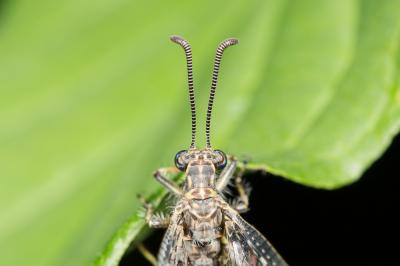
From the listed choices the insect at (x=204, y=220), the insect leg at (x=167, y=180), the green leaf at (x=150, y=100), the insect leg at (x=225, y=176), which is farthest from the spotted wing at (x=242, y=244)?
the green leaf at (x=150, y=100)

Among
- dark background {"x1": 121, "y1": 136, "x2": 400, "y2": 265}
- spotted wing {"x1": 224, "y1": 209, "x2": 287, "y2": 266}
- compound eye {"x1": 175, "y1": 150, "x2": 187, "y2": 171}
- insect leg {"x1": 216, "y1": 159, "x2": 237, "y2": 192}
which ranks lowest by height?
dark background {"x1": 121, "y1": 136, "x2": 400, "y2": 265}

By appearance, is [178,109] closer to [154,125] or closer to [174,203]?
[154,125]

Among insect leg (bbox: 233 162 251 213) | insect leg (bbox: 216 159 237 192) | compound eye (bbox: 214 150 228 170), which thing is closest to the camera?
compound eye (bbox: 214 150 228 170)

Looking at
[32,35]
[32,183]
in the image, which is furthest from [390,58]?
[32,35]

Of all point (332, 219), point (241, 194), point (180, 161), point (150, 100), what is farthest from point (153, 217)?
point (332, 219)

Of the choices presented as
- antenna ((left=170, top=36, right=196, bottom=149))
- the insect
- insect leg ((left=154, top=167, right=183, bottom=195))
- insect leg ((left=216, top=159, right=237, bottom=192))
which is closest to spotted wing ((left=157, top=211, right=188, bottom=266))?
the insect

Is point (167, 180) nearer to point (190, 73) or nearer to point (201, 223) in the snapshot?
point (201, 223)

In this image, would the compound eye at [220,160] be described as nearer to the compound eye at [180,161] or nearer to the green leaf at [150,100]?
the green leaf at [150,100]

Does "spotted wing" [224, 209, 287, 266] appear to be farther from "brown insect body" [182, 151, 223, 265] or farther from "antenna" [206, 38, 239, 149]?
"antenna" [206, 38, 239, 149]
